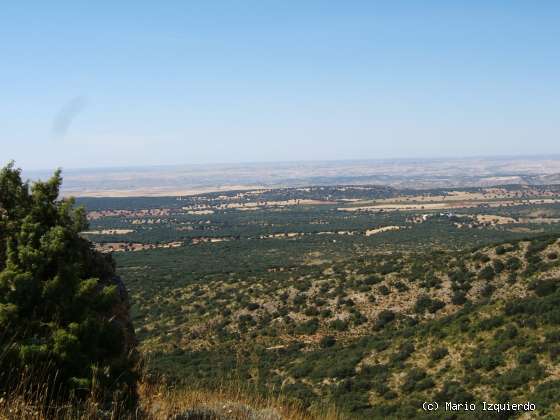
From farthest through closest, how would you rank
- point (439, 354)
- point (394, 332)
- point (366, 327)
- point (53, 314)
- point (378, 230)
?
point (378, 230), point (366, 327), point (394, 332), point (439, 354), point (53, 314)

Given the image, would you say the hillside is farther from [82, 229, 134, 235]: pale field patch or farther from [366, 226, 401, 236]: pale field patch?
[82, 229, 134, 235]: pale field patch

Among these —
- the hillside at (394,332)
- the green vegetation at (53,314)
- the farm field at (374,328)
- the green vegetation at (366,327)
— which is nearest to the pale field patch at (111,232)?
the farm field at (374,328)

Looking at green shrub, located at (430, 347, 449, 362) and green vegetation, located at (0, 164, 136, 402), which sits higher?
green vegetation, located at (0, 164, 136, 402)

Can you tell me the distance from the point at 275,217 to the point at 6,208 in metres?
136

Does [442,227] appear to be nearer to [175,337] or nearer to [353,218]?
[353,218]

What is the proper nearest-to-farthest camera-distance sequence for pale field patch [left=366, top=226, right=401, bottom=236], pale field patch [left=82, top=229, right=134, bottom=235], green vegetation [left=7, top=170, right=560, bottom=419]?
green vegetation [left=7, top=170, right=560, bottom=419] < pale field patch [left=366, top=226, right=401, bottom=236] < pale field patch [left=82, top=229, right=134, bottom=235]

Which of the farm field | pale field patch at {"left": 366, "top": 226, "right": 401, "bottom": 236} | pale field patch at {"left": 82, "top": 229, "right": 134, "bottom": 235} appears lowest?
pale field patch at {"left": 82, "top": 229, "right": 134, "bottom": 235}

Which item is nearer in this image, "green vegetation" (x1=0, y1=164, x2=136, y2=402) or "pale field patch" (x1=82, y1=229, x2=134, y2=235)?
"green vegetation" (x1=0, y1=164, x2=136, y2=402)

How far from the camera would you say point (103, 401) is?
5.20m

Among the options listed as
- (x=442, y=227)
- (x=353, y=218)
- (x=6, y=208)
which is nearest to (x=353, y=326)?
(x=6, y=208)

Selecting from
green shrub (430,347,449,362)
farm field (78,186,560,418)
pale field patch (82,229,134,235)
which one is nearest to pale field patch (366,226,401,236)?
farm field (78,186,560,418)

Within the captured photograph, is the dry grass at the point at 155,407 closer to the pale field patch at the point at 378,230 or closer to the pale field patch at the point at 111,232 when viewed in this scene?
the pale field patch at the point at 378,230

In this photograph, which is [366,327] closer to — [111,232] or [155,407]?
[155,407]

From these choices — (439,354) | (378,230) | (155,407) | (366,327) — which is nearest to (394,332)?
(366,327)
